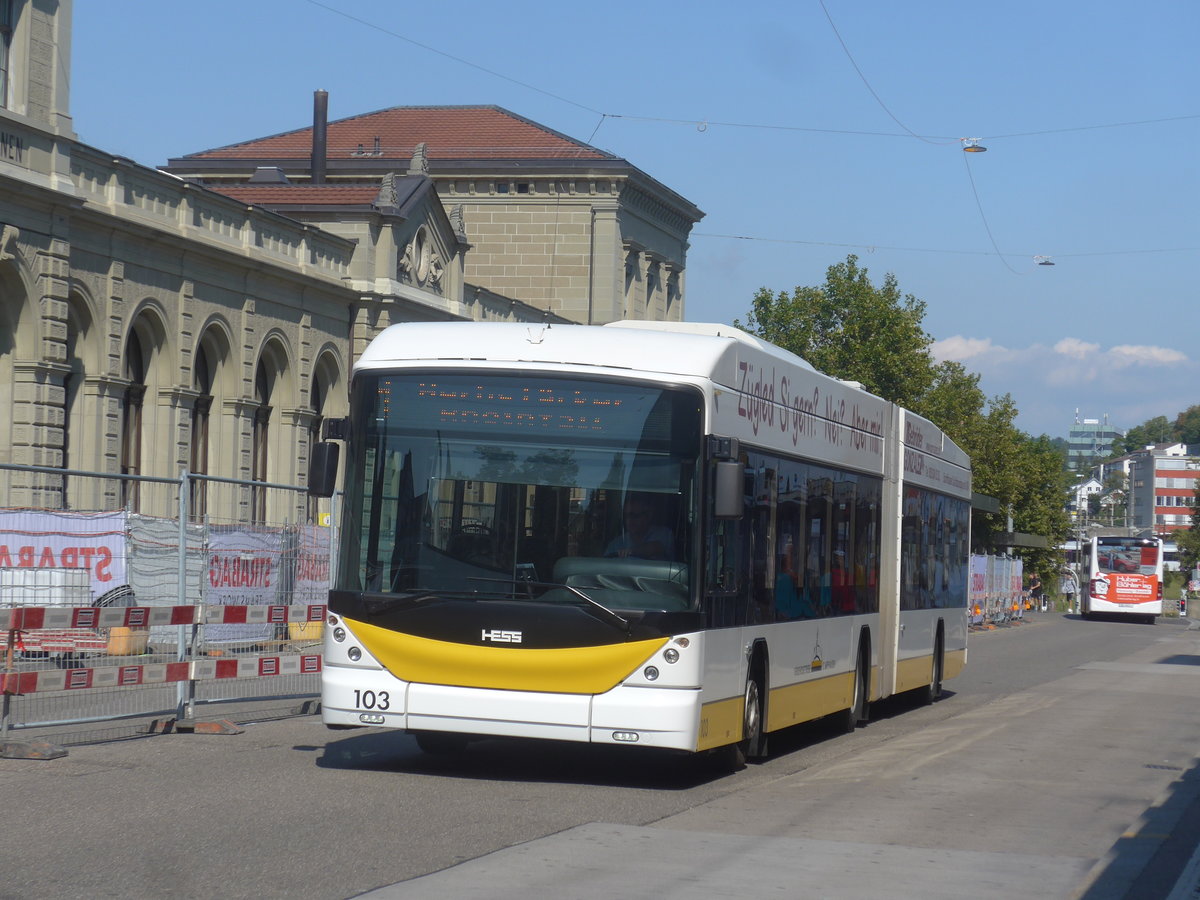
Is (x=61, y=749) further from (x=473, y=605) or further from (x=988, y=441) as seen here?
(x=988, y=441)

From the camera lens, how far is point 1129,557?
65.5 metres

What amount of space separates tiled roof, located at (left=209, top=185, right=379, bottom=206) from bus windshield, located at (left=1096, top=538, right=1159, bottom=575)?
3549cm

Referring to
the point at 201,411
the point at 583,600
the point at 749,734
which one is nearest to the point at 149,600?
the point at 583,600

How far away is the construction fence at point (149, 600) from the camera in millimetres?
12117

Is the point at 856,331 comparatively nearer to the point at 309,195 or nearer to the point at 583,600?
the point at 309,195

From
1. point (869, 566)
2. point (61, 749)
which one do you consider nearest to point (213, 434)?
point (869, 566)

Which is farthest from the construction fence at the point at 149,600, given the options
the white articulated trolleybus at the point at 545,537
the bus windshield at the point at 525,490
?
the bus windshield at the point at 525,490

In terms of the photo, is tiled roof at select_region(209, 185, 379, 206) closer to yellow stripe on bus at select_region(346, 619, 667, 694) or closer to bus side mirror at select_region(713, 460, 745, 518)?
yellow stripe on bus at select_region(346, 619, 667, 694)

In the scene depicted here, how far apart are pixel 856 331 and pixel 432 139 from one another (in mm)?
16436

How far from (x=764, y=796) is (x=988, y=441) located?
59304 millimetres

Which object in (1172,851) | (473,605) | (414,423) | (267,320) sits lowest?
(1172,851)

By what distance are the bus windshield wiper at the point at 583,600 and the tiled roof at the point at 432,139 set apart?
160 feet

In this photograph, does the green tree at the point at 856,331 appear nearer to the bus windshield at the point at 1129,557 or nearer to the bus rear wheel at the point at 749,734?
the bus windshield at the point at 1129,557

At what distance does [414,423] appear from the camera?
11.2 metres
